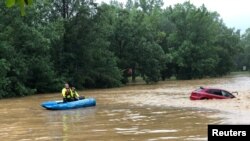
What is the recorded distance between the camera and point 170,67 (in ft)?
270

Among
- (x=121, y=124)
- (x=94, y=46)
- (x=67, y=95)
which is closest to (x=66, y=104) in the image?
(x=67, y=95)

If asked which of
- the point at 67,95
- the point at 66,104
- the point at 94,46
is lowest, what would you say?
the point at 66,104

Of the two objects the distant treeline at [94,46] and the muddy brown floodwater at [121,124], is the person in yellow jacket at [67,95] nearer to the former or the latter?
the muddy brown floodwater at [121,124]

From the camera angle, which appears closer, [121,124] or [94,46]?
[121,124]

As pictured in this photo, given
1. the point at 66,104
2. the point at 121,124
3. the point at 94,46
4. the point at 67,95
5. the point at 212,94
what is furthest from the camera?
the point at 94,46

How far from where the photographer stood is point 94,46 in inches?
2280

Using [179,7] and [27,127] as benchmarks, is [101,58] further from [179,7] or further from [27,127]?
[27,127]

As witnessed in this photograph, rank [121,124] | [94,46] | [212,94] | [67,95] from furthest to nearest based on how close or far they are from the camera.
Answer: [94,46]
[212,94]
[67,95]
[121,124]

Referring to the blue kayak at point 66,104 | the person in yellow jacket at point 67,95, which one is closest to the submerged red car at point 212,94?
the blue kayak at point 66,104

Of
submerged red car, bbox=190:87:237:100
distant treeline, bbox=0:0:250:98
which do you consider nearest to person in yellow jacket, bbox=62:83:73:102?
distant treeline, bbox=0:0:250:98

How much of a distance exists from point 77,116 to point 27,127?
4.71m

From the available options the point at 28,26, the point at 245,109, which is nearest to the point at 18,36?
the point at 28,26

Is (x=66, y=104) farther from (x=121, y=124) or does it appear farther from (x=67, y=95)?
(x=121, y=124)

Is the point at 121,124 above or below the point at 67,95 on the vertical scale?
below
